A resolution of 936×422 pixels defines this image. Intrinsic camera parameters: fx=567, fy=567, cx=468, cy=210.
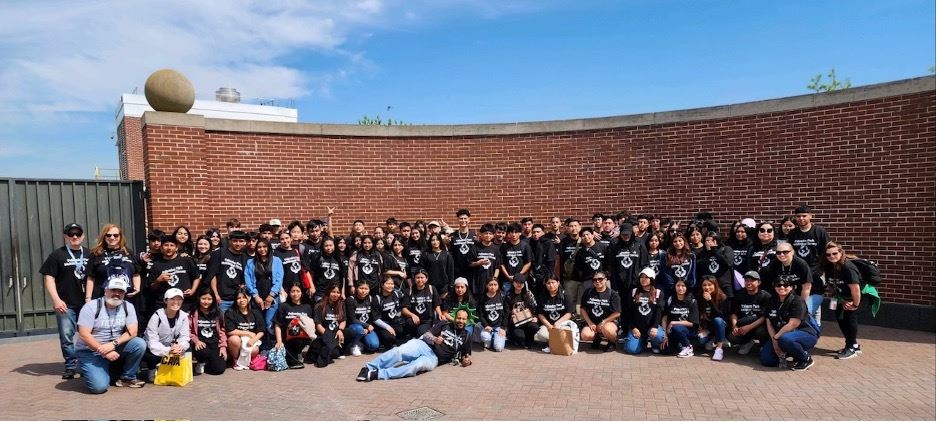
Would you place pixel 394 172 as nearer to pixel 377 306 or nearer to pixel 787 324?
pixel 377 306

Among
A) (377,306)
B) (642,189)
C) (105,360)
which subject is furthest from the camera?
(642,189)

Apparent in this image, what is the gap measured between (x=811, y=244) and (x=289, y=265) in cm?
697

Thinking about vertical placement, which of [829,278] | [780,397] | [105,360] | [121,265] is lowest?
[780,397]

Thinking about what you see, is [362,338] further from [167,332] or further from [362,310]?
[167,332]

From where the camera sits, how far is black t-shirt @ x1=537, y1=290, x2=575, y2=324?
25.5 feet

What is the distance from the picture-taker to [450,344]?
6.90 meters

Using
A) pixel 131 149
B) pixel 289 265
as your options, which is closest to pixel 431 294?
pixel 289 265

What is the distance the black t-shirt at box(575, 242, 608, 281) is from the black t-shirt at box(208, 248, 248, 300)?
15.2 feet

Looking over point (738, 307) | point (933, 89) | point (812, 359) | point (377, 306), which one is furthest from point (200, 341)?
point (933, 89)

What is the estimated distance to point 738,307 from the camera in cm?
714

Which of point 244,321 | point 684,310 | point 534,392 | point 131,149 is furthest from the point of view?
point 131,149

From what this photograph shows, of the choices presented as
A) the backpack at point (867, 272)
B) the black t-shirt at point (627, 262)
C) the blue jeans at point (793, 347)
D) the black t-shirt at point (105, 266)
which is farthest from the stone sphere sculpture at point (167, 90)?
the backpack at point (867, 272)

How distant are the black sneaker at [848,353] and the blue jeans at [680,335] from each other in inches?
67.9

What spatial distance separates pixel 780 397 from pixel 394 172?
7.72m
